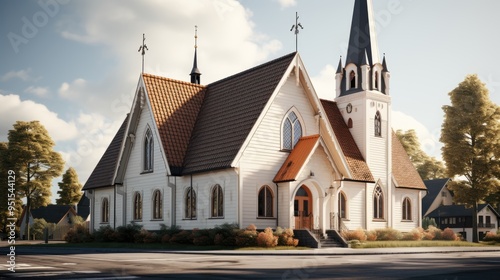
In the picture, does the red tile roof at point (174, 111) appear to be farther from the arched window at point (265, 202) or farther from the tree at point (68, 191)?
the tree at point (68, 191)

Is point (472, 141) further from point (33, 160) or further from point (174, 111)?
point (33, 160)

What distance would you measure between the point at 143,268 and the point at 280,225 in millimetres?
17467

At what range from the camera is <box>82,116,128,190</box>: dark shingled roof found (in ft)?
151

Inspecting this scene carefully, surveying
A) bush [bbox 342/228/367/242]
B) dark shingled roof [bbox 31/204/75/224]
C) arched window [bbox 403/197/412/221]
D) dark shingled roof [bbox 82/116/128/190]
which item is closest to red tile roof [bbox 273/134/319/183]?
bush [bbox 342/228/367/242]

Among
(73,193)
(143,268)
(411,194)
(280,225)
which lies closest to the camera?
(143,268)

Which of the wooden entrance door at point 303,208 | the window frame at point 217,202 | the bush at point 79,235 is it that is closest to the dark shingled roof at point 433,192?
the wooden entrance door at point 303,208

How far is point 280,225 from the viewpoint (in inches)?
1364

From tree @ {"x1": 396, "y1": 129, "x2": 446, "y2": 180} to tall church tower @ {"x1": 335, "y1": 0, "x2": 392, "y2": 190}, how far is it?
133 feet

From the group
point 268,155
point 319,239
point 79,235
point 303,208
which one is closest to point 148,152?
point 79,235

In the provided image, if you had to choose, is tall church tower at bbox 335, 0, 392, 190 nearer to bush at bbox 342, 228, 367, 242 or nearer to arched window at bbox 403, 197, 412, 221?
arched window at bbox 403, 197, 412, 221

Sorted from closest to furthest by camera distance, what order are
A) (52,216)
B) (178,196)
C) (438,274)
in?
(438,274)
(178,196)
(52,216)

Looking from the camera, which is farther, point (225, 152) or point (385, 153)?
point (385, 153)

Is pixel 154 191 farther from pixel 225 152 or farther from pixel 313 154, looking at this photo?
pixel 313 154

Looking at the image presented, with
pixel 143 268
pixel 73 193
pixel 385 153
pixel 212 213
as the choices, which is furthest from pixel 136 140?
pixel 73 193
